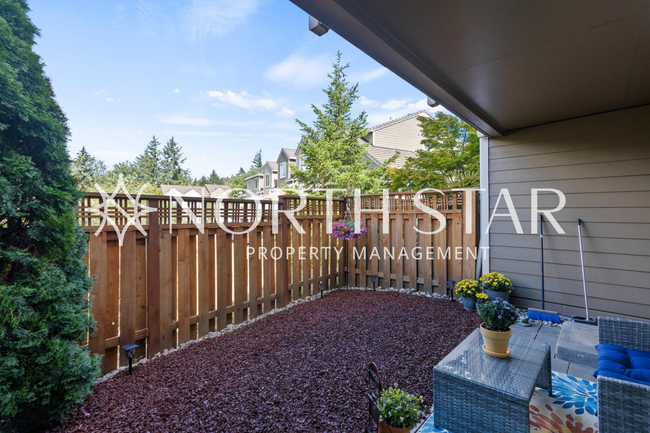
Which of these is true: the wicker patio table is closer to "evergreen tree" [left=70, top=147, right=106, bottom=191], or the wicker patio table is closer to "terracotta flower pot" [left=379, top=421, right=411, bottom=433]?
"terracotta flower pot" [left=379, top=421, right=411, bottom=433]

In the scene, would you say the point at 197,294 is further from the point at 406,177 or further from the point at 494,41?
the point at 406,177

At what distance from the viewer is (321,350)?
2.64 m

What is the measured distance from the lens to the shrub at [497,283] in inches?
144

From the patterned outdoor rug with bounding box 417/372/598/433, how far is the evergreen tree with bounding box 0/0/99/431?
2107 mm

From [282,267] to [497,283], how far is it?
2.81m

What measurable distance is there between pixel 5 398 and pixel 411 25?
2.85 metres

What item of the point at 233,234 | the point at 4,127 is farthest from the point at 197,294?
the point at 4,127

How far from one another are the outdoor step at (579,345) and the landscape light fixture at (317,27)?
300 cm

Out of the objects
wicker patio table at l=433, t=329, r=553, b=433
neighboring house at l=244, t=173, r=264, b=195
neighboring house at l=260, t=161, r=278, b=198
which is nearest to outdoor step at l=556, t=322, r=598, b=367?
wicker patio table at l=433, t=329, r=553, b=433

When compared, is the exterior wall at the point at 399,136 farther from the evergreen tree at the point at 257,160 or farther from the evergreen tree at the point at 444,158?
the evergreen tree at the point at 257,160

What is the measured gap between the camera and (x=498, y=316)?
5.88 ft

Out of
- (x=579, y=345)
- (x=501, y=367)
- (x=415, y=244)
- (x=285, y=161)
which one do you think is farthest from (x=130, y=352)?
(x=285, y=161)

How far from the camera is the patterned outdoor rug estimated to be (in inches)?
65.8

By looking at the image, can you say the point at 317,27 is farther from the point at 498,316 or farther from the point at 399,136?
the point at 399,136
